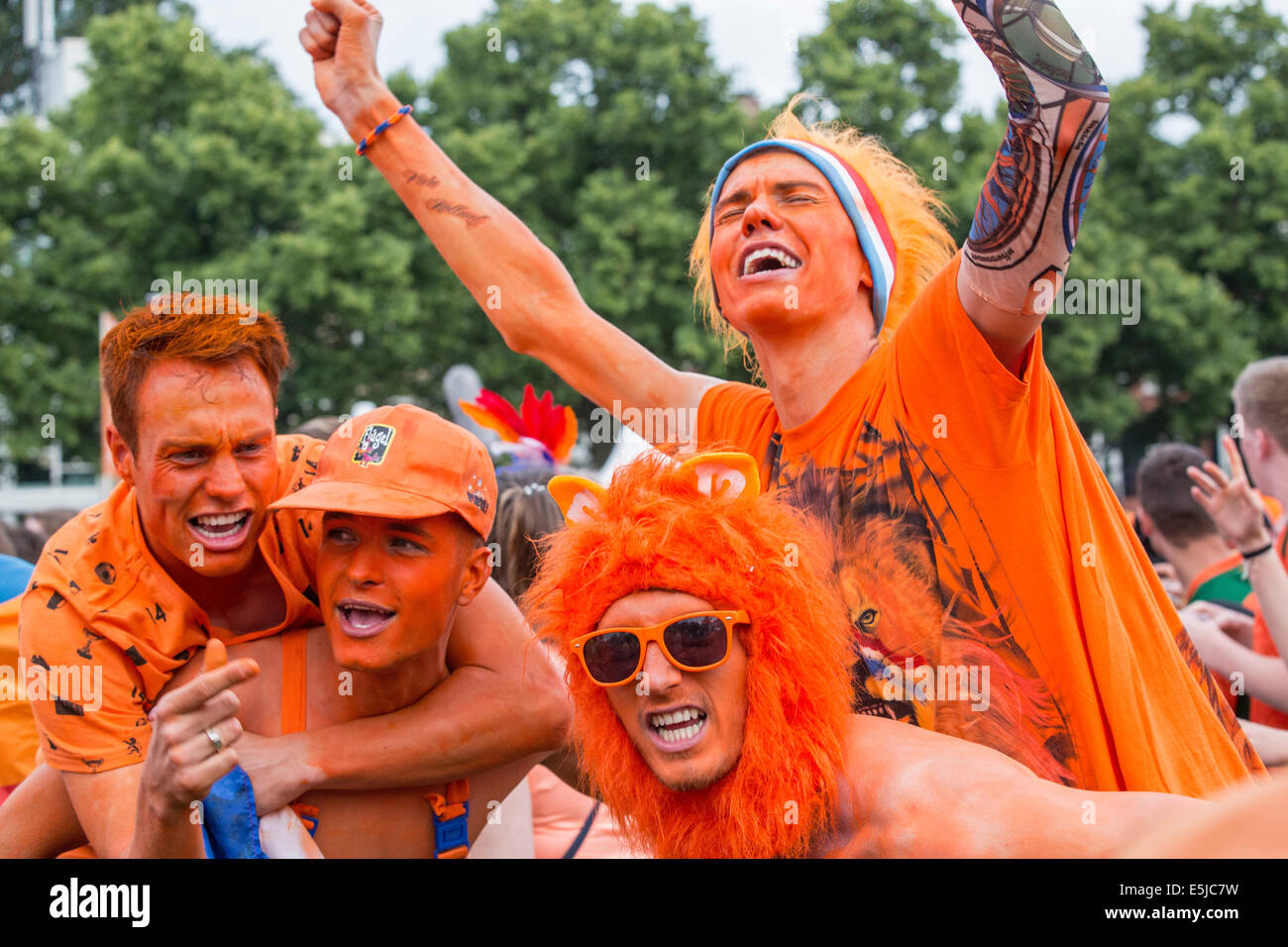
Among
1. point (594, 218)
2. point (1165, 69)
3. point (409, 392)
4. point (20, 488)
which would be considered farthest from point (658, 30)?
point (20, 488)

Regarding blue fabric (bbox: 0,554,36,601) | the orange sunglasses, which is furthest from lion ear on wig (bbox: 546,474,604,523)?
blue fabric (bbox: 0,554,36,601)

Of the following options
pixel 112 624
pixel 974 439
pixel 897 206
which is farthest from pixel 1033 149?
pixel 112 624

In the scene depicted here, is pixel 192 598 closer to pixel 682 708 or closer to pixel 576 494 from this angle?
pixel 576 494

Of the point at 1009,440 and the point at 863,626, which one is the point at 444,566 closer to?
the point at 863,626

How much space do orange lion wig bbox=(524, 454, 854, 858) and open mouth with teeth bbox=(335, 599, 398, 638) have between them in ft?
1.04

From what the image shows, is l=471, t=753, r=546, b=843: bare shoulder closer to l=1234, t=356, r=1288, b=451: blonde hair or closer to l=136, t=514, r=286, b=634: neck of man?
l=136, t=514, r=286, b=634: neck of man

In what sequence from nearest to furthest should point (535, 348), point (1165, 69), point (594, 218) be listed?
point (535, 348) < point (594, 218) < point (1165, 69)

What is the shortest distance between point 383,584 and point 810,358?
104 centimetres

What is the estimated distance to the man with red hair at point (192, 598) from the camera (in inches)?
84.8

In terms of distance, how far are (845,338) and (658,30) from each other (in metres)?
17.5

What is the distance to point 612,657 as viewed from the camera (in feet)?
6.54

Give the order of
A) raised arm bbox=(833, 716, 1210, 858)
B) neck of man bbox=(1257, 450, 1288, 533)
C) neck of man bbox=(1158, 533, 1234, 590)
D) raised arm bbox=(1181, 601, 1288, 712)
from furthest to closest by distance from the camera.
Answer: neck of man bbox=(1158, 533, 1234, 590) → neck of man bbox=(1257, 450, 1288, 533) → raised arm bbox=(1181, 601, 1288, 712) → raised arm bbox=(833, 716, 1210, 858)

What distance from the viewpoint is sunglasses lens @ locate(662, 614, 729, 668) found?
1.95 metres
